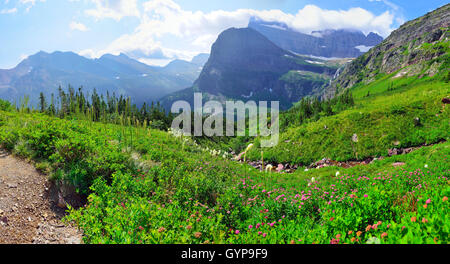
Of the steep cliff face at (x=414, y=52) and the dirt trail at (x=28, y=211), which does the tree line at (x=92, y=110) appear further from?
the steep cliff face at (x=414, y=52)

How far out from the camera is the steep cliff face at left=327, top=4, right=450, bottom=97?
4163 inches

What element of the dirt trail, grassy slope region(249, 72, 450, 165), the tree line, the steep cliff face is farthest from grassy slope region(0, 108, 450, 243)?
the steep cliff face

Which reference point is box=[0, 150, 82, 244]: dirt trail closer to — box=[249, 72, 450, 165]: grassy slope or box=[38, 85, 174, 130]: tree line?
box=[38, 85, 174, 130]: tree line

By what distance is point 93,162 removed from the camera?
25.3 feet

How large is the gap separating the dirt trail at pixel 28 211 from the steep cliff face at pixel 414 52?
131210 millimetres

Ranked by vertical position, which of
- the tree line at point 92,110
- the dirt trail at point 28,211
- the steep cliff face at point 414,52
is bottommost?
the dirt trail at point 28,211

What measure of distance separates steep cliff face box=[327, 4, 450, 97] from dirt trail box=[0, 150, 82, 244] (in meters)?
131

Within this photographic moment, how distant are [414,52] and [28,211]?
182 m

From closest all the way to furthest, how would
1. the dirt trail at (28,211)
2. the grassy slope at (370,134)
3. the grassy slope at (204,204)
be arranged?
the grassy slope at (204,204)
the dirt trail at (28,211)
the grassy slope at (370,134)

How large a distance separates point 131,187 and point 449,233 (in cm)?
739

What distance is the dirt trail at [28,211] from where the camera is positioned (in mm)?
4895

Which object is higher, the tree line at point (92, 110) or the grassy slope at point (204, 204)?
the tree line at point (92, 110)

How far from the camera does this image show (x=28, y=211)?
18.2 ft

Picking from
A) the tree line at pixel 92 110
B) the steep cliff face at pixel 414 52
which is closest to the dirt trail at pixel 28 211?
the tree line at pixel 92 110
